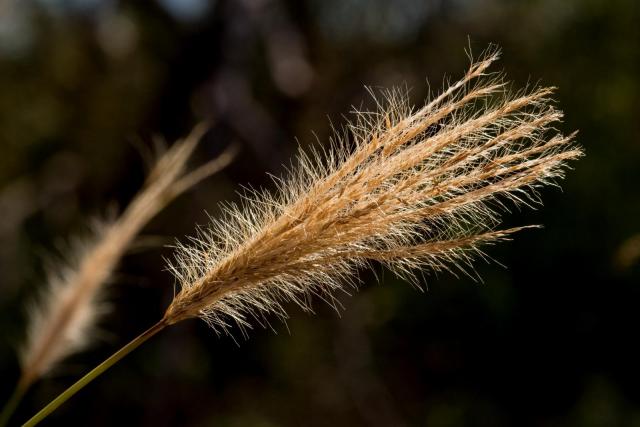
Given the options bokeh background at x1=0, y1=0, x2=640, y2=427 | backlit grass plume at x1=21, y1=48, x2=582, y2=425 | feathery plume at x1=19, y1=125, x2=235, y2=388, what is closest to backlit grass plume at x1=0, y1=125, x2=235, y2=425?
feathery plume at x1=19, y1=125, x2=235, y2=388

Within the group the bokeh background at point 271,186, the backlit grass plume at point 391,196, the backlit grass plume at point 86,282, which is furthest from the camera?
the bokeh background at point 271,186

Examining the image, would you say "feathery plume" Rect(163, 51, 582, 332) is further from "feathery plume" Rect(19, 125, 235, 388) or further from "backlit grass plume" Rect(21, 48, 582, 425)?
"feathery plume" Rect(19, 125, 235, 388)

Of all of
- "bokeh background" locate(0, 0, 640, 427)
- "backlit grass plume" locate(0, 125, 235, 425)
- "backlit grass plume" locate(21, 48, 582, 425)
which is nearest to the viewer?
"backlit grass plume" locate(21, 48, 582, 425)

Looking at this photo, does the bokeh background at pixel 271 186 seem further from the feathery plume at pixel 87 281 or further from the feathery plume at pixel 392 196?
the feathery plume at pixel 392 196

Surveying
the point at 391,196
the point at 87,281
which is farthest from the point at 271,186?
the point at 391,196

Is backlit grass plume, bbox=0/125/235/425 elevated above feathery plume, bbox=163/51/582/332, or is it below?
below

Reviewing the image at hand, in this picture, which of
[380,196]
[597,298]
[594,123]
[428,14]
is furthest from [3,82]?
[380,196]

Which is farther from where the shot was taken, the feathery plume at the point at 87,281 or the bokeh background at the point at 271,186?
the bokeh background at the point at 271,186

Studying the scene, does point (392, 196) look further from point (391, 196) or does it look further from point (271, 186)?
point (271, 186)

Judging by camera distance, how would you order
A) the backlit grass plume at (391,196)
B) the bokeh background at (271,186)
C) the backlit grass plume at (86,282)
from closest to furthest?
1. the backlit grass plume at (391,196)
2. the backlit grass plume at (86,282)
3. the bokeh background at (271,186)

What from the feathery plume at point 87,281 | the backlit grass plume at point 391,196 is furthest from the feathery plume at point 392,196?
the feathery plume at point 87,281
